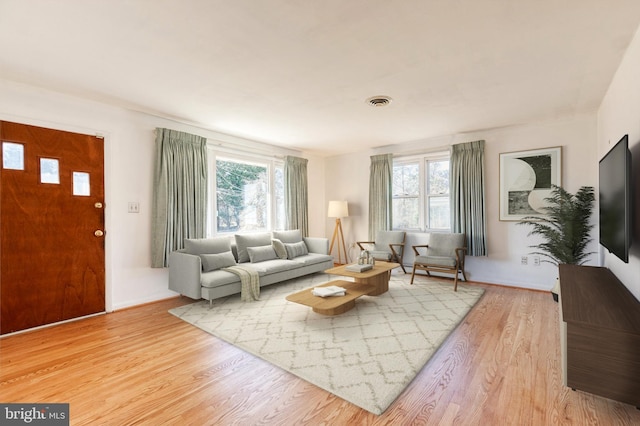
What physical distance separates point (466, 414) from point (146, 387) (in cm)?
207

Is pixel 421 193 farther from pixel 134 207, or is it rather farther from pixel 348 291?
pixel 134 207

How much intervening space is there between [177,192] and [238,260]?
1.33 m

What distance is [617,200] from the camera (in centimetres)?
218

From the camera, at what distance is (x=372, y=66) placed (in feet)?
8.57

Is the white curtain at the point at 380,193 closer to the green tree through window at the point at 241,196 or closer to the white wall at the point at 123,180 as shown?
the green tree through window at the point at 241,196

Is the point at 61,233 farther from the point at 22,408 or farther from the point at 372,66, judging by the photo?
the point at 372,66

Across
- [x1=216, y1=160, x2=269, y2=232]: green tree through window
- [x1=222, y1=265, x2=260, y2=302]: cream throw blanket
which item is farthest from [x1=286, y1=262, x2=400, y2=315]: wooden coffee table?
[x1=216, y1=160, x2=269, y2=232]: green tree through window

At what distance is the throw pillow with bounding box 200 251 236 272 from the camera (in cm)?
388

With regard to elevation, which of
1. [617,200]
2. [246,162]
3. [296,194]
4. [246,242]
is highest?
[246,162]

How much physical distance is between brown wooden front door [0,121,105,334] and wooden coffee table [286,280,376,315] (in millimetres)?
2395

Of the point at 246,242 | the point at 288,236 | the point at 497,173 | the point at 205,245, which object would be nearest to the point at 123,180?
the point at 205,245

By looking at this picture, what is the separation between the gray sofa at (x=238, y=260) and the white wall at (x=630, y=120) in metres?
3.63

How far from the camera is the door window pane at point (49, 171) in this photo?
3123 mm

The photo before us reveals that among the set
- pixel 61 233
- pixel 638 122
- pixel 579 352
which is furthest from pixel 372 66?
pixel 61 233
